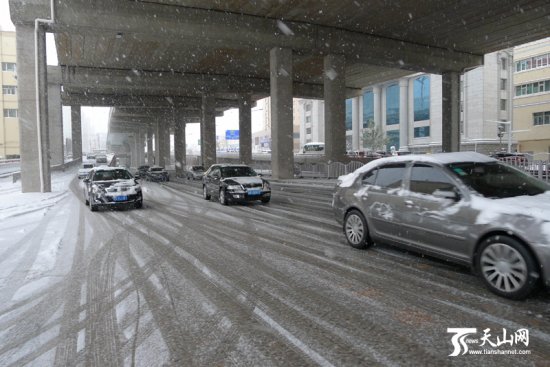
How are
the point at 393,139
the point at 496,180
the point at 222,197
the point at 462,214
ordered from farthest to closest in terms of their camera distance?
1. the point at 393,139
2. the point at 222,197
3. the point at 496,180
4. the point at 462,214

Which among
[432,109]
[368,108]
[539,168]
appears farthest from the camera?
[368,108]

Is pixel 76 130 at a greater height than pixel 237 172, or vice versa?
pixel 76 130

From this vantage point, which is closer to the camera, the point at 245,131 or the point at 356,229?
the point at 356,229

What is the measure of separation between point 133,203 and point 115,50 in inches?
687

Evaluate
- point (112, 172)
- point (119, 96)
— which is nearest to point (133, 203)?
point (112, 172)

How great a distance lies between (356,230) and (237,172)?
843 cm

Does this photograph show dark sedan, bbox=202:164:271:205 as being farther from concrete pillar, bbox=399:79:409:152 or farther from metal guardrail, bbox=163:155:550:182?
A: concrete pillar, bbox=399:79:409:152

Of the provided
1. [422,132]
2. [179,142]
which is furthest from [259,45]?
[422,132]

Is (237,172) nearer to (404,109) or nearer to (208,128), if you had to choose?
(208,128)

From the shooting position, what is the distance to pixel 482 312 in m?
4.03

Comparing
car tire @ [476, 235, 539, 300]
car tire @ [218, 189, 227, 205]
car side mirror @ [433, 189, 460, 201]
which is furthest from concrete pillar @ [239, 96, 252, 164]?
car tire @ [476, 235, 539, 300]

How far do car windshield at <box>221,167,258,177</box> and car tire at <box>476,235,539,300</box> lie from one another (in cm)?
1057

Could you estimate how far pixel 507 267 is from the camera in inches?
171

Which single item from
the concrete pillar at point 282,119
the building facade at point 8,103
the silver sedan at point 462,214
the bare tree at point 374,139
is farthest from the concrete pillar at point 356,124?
the silver sedan at point 462,214
